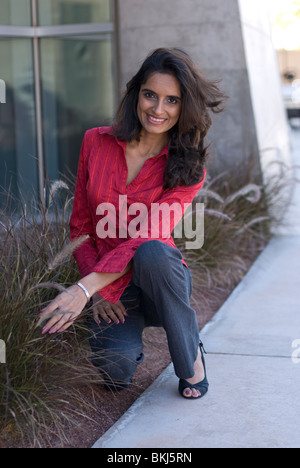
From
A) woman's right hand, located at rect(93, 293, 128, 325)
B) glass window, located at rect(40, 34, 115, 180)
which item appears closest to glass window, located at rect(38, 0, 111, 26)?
glass window, located at rect(40, 34, 115, 180)

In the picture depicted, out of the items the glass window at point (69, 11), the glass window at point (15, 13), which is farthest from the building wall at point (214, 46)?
the glass window at point (15, 13)

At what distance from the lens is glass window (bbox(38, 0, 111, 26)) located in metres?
6.65

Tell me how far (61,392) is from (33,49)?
456cm

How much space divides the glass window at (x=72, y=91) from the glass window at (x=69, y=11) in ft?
0.54

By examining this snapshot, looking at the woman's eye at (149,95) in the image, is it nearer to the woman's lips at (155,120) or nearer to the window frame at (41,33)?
the woman's lips at (155,120)

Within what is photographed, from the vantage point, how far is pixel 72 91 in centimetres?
688

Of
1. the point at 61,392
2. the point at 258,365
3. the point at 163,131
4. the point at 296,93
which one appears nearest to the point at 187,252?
the point at 258,365

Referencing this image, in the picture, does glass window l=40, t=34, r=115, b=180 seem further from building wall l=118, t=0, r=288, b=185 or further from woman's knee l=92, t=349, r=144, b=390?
woman's knee l=92, t=349, r=144, b=390

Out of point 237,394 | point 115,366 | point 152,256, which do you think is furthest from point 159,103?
point 237,394

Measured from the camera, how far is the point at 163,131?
325 cm

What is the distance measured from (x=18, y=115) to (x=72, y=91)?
23.1 inches

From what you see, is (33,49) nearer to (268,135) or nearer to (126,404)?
(268,135)

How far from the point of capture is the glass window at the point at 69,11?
21.8ft

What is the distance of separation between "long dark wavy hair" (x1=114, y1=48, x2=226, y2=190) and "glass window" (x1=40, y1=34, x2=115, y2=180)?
3.51 metres
